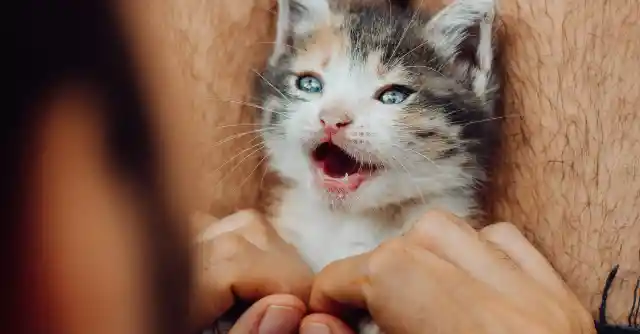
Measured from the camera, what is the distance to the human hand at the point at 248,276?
626mm

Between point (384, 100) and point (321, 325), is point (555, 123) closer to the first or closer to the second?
point (384, 100)

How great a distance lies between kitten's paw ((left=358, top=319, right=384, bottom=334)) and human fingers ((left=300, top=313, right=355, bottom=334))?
1 centimetres

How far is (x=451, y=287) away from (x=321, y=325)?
107 mm

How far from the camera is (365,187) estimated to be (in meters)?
0.65

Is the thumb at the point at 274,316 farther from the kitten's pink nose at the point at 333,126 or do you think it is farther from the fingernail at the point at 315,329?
the kitten's pink nose at the point at 333,126

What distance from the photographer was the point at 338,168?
25.5 inches

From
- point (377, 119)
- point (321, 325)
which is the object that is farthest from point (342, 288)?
point (377, 119)

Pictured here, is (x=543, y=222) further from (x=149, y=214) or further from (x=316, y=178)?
(x=149, y=214)

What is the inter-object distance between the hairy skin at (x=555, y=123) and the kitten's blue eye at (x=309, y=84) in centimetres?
4

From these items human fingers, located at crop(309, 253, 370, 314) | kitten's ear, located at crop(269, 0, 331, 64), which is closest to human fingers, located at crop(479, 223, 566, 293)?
human fingers, located at crop(309, 253, 370, 314)

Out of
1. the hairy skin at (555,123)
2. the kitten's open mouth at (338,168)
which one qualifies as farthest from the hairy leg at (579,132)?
the kitten's open mouth at (338,168)

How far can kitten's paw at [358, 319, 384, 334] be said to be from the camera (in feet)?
2.06

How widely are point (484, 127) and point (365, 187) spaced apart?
0.37ft

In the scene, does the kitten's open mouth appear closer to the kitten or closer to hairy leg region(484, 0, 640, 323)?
the kitten
